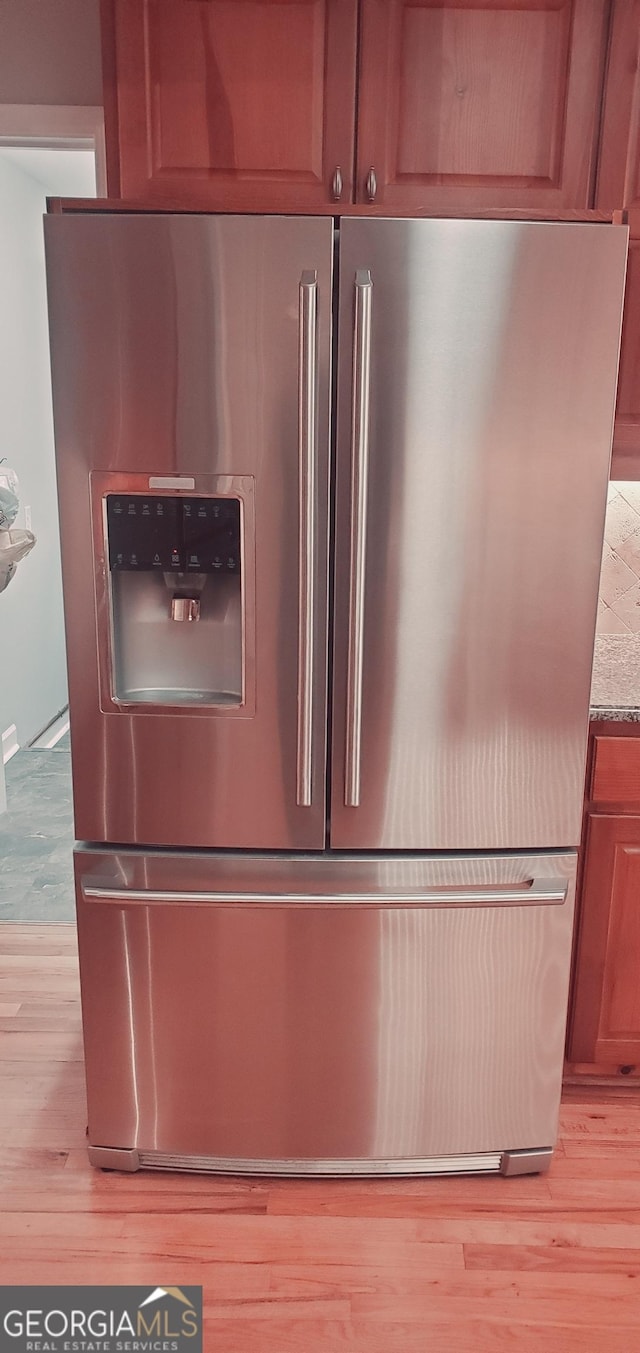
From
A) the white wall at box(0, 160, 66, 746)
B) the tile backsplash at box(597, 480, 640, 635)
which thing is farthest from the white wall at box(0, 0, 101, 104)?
the white wall at box(0, 160, 66, 746)

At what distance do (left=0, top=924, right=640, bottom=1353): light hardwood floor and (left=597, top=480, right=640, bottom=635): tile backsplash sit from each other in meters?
1.26

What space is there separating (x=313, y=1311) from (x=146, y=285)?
72.0 inches

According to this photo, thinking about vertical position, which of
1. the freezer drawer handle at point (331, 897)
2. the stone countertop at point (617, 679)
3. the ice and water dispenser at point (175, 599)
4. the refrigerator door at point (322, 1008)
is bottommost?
the refrigerator door at point (322, 1008)

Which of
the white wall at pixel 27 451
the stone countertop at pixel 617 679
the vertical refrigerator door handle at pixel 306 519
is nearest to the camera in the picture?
the vertical refrigerator door handle at pixel 306 519

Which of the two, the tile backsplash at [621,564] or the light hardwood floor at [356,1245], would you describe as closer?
the light hardwood floor at [356,1245]

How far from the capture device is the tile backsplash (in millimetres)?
2465

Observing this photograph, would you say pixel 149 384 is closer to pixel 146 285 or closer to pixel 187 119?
pixel 146 285

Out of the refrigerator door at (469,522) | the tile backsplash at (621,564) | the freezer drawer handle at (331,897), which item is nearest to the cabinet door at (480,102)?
the refrigerator door at (469,522)

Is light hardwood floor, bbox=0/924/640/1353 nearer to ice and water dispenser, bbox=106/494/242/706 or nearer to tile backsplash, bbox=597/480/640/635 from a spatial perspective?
ice and water dispenser, bbox=106/494/242/706

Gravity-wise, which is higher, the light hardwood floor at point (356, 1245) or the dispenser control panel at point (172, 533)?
the dispenser control panel at point (172, 533)

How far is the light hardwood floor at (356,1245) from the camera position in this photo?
1637mm

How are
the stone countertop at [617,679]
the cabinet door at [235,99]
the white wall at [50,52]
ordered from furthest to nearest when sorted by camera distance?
the white wall at [50,52] → the stone countertop at [617,679] → the cabinet door at [235,99]

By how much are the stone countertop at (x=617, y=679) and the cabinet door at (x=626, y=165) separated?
0.54 metres

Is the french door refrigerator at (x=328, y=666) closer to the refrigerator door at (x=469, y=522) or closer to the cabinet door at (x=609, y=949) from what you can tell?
the refrigerator door at (x=469, y=522)
